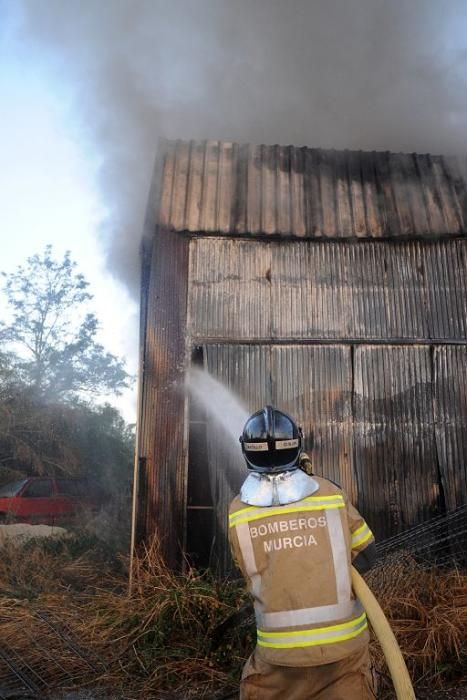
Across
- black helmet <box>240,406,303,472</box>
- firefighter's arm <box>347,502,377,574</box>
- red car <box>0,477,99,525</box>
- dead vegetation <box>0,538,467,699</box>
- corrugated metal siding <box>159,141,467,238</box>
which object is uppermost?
corrugated metal siding <box>159,141,467,238</box>

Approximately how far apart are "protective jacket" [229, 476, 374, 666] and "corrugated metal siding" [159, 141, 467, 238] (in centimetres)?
553

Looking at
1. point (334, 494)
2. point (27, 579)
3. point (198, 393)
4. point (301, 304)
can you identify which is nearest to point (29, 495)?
point (27, 579)

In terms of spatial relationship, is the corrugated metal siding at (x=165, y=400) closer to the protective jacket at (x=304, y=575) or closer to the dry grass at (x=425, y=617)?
the dry grass at (x=425, y=617)

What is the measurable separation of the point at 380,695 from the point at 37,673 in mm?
2825

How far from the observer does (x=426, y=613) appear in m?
4.73

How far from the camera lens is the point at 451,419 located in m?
6.92

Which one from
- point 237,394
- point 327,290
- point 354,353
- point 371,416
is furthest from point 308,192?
point 371,416

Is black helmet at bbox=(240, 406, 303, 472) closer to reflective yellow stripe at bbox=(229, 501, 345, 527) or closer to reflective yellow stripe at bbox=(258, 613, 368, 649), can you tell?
reflective yellow stripe at bbox=(229, 501, 345, 527)

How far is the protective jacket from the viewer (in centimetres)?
210

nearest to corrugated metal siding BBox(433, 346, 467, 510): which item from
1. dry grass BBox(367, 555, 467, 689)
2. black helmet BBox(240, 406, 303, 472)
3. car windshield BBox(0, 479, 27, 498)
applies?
dry grass BBox(367, 555, 467, 689)

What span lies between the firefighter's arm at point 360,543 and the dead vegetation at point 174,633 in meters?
2.26

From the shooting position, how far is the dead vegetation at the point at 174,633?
426cm

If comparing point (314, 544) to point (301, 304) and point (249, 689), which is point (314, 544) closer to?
point (249, 689)

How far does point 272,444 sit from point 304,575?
56 cm
